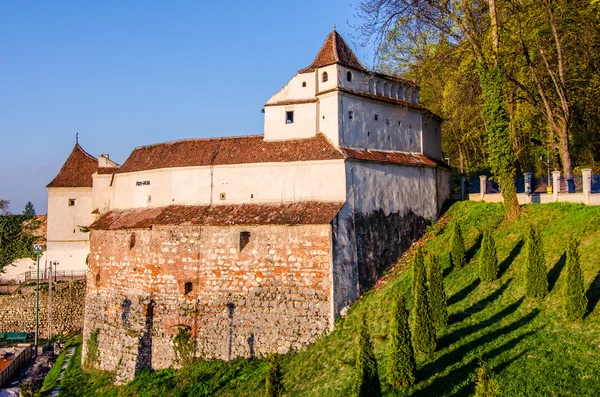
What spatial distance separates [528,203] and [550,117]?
3.75 m

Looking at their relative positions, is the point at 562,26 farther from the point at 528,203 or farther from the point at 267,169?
the point at 267,169

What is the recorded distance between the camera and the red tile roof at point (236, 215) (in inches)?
814

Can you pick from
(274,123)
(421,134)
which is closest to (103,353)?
(274,123)

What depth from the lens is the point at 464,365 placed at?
544 inches

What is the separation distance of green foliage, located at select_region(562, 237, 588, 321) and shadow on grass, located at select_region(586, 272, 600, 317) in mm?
515

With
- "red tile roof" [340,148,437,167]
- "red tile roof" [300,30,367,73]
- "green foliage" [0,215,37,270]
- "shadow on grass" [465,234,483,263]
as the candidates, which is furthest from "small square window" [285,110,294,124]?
"green foliage" [0,215,37,270]

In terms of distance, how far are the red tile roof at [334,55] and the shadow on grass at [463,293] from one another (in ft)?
→ 32.4

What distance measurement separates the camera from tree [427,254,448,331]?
15891 millimetres

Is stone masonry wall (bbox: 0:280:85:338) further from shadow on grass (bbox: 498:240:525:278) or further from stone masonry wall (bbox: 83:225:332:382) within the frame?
shadow on grass (bbox: 498:240:525:278)

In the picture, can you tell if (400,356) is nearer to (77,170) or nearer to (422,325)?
(422,325)

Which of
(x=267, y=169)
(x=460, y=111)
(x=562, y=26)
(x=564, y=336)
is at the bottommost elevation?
(x=564, y=336)

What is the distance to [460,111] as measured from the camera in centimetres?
3014

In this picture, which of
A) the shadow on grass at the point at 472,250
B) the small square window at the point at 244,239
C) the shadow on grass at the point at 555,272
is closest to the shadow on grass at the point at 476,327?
the shadow on grass at the point at 555,272

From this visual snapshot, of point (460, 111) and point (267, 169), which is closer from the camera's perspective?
point (267, 169)
